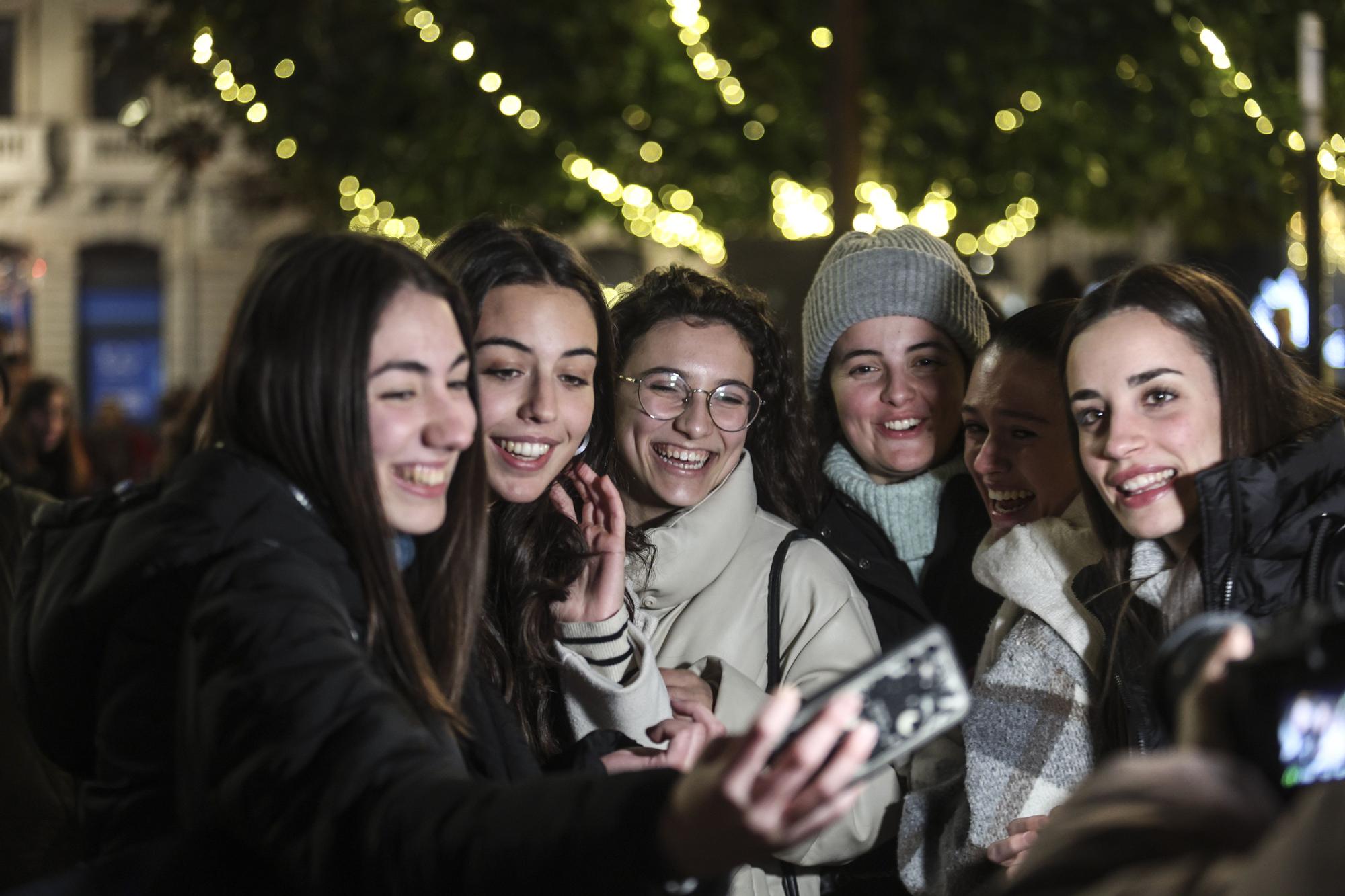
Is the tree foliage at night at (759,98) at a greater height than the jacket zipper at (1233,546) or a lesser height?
greater

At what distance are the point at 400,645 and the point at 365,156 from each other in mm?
8306

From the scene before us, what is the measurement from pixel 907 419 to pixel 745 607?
0.86 m

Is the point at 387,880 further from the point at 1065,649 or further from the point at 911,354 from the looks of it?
the point at 911,354

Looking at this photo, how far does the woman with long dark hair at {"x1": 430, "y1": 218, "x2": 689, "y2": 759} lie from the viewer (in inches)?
128

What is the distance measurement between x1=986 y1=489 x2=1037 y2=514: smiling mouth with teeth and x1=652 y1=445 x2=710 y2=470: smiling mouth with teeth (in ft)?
2.40

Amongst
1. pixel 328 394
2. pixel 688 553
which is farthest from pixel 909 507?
pixel 328 394

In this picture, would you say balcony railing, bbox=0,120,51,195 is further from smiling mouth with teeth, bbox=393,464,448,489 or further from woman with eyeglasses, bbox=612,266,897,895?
smiling mouth with teeth, bbox=393,464,448,489

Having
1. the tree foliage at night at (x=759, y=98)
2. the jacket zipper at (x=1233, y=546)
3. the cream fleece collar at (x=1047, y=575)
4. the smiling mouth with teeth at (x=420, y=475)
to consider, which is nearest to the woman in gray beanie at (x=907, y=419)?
the cream fleece collar at (x=1047, y=575)

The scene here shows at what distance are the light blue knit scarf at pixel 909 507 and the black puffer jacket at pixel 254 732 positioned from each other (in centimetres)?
208

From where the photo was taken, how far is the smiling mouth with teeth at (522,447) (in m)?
3.38

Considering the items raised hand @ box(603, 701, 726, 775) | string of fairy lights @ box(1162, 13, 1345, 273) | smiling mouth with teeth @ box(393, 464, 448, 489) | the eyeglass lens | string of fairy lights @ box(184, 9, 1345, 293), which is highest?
string of fairy lights @ box(184, 9, 1345, 293)

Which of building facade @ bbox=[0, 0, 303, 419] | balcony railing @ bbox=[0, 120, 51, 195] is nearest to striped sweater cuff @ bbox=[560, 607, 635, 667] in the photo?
building facade @ bbox=[0, 0, 303, 419]

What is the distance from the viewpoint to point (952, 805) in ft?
11.1

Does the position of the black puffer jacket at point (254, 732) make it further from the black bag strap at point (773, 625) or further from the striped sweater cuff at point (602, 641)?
the black bag strap at point (773, 625)
